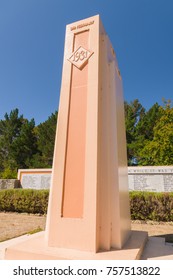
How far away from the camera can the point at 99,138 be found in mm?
2734

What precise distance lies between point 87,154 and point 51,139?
2075cm

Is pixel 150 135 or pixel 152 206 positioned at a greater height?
pixel 150 135

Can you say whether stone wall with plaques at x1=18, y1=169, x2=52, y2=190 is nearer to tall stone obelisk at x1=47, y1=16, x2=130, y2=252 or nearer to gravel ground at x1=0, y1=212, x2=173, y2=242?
gravel ground at x1=0, y1=212, x2=173, y2=242

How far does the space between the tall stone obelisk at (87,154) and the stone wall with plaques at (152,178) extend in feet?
21.6

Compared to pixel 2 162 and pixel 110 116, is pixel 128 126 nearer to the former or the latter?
pixel 2 162

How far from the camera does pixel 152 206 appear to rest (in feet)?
21.8

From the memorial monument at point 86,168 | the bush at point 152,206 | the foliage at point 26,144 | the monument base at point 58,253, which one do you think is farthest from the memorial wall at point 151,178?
the foliage at point 26,144

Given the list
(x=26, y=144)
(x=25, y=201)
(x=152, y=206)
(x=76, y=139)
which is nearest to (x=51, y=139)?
(x=26, y=144)

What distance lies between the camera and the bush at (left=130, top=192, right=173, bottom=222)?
21.3 ft

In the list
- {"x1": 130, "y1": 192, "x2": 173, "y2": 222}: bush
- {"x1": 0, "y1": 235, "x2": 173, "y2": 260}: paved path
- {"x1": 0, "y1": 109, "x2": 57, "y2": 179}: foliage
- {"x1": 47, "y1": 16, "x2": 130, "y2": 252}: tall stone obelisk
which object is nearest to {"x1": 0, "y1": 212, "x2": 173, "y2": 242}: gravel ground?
{"x1": 130, "y1": 192, "x2": 173, "y2": 222}: bush

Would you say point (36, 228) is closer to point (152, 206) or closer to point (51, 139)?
point (152, 206)

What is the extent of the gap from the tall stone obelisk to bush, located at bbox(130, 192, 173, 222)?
13.6 feet

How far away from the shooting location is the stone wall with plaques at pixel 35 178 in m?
11.9
